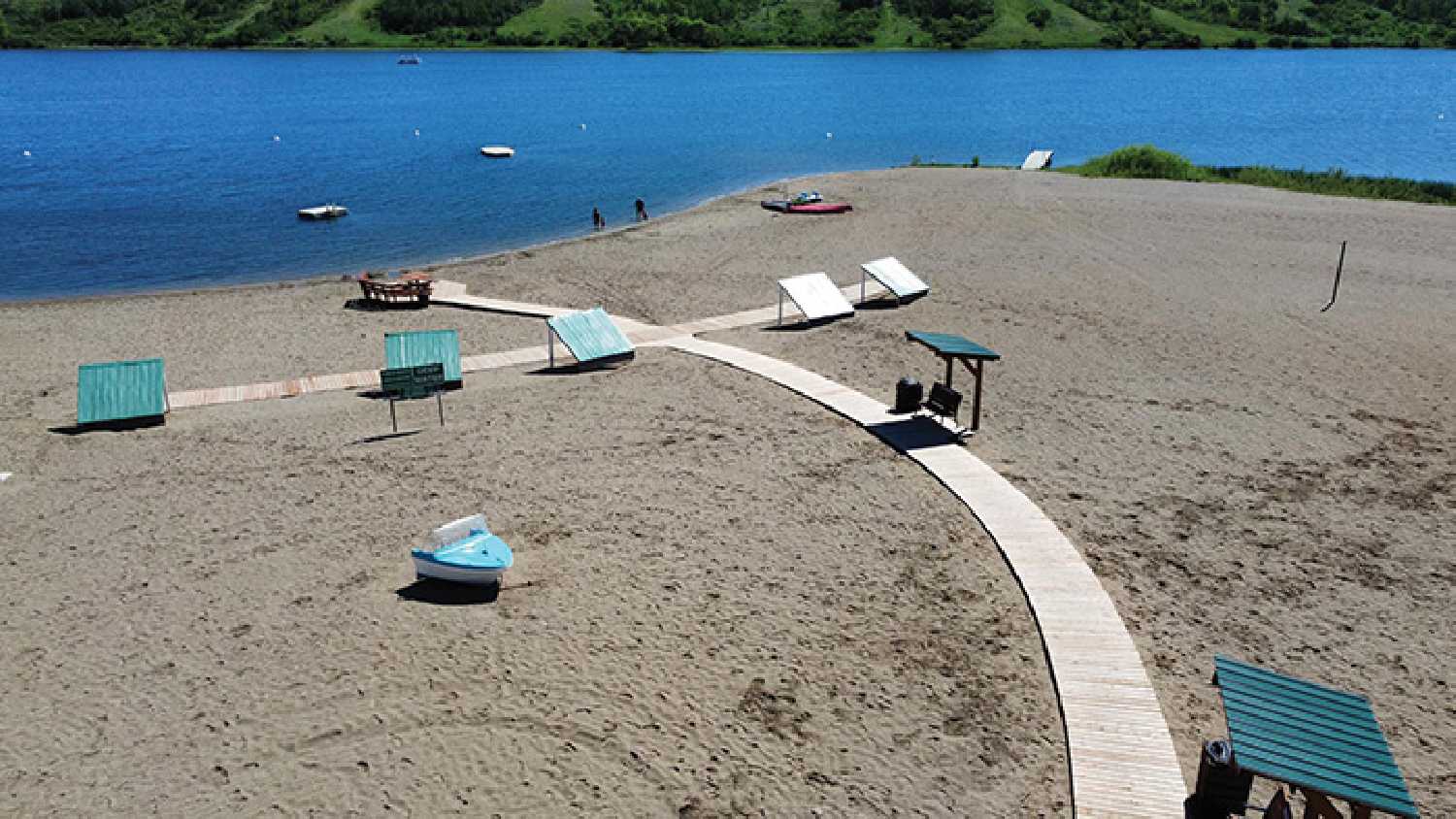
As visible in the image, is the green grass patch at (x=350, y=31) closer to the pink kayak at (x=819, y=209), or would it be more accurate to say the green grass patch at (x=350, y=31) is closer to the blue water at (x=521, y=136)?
the blue water at (x=521, y=136)

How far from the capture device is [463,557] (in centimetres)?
1365

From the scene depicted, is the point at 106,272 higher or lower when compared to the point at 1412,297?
lower

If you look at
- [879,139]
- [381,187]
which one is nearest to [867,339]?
[381,187]

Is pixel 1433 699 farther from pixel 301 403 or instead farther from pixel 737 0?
pixel 737 0

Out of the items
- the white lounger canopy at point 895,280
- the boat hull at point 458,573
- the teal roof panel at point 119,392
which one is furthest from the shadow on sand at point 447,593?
the white lounger canopy at point 895,280

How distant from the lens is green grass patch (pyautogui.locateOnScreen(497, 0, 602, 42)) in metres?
178

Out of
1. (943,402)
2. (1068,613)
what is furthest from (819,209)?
(1068,613)

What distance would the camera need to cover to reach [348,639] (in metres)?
12.8

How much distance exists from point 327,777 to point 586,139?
70617 millimetres

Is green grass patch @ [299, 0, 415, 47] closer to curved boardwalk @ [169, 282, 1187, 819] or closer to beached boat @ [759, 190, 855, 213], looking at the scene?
beached boat @ [759, 190, 855, 213]

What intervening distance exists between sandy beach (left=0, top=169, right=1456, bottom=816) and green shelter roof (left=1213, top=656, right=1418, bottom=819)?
5.46 ft

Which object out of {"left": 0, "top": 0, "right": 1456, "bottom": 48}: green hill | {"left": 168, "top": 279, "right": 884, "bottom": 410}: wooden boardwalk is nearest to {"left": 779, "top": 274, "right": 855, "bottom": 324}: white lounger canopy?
{"left": 168, "top": 279, "right": 884, "bottom": 410}: wooden boardwalk

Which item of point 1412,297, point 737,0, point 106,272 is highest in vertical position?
point 737,0

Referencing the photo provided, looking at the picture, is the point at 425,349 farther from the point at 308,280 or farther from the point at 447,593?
the point at 308,280
